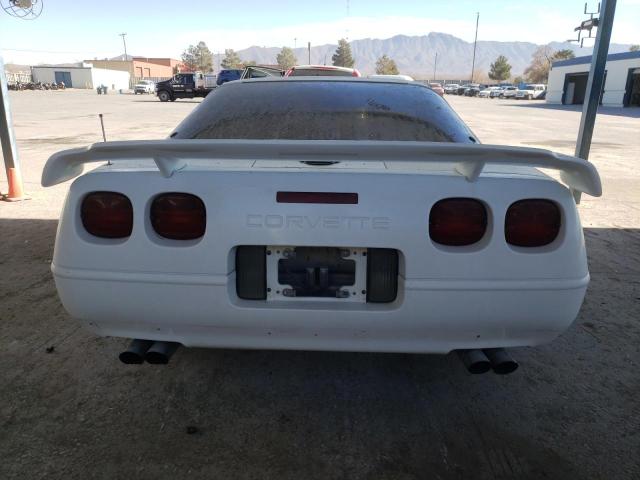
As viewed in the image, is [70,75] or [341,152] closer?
[341,152]

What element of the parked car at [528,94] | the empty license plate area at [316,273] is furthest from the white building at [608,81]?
the empty license plate area at [316,273]

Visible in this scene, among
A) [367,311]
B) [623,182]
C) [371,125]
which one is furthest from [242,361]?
[623,182]

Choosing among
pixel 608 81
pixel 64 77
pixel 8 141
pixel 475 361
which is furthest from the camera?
pixel 64 77

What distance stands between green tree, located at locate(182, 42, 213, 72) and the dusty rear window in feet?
369

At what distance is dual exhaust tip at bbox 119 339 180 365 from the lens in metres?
1.98

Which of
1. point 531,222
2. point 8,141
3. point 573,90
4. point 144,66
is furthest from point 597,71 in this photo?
point 144,66

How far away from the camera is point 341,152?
1604 mm

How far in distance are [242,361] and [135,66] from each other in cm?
10573

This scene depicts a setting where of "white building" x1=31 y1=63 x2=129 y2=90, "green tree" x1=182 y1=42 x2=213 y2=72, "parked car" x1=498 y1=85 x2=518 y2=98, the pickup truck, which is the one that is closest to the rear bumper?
the pickup truck

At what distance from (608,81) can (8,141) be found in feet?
156

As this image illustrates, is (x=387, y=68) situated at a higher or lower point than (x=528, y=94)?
higher

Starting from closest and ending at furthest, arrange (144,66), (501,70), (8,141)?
(8,141) < (501,70) < (144,66)

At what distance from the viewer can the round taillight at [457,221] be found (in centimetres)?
180

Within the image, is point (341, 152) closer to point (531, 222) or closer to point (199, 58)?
point (531, 222)
